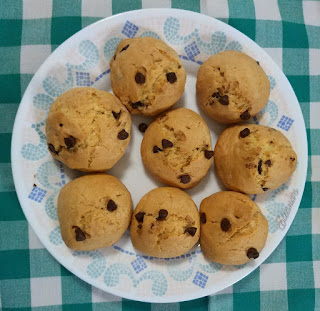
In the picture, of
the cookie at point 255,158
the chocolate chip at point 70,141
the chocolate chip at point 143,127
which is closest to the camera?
the chocolate chip at point 70,141

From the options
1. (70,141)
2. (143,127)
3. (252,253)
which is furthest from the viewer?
(143,127)

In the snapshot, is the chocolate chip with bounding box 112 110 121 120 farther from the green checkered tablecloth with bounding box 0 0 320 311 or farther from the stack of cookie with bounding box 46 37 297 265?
the green checkered tablecloth with bounding box 0 0 320 311

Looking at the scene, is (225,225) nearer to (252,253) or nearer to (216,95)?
(252,253)

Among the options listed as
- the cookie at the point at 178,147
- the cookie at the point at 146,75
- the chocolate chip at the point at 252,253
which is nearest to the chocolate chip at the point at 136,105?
the cookie at the point at 146,75

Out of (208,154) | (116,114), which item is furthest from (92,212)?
(208,154)

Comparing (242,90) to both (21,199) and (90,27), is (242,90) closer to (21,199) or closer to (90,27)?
(90,27)

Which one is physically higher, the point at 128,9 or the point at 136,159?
the point at 128,9

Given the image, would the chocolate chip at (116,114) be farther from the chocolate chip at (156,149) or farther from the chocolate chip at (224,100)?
the chocolate chip at (224,100)
